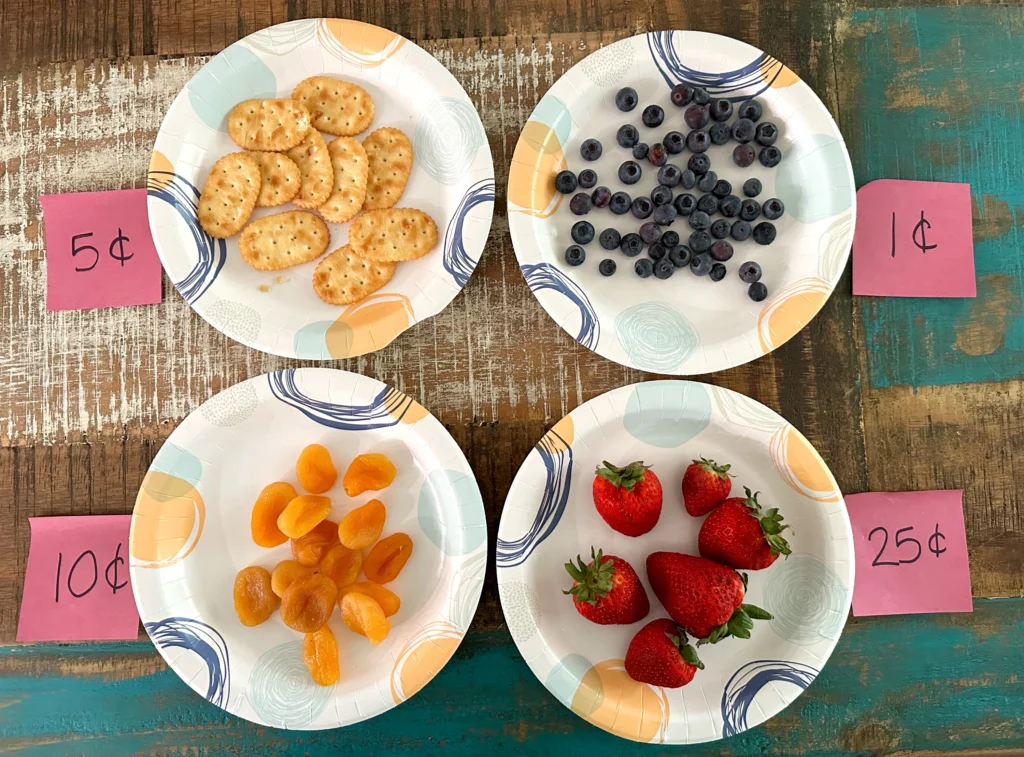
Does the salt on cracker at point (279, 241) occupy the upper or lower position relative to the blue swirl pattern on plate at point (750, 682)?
upper

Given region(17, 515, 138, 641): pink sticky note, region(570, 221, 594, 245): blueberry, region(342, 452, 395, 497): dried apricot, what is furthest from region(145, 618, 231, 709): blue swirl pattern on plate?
region(570, 221, 594, 245): blueberry

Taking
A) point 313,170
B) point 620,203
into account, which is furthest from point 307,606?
point 620,203

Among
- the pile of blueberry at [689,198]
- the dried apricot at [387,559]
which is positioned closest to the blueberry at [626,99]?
the pile of blueberry at [689,198]

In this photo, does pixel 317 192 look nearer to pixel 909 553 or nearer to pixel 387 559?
pixel 387 559

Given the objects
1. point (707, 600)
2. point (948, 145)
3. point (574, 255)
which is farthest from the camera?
point (948, 145)

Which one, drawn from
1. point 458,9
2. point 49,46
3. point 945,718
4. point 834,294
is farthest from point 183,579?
point 945,718

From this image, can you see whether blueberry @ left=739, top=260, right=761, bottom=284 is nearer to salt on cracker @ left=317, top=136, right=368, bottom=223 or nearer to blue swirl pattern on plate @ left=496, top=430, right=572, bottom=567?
blue swirl pattern on plate @ left=496, top=430, right=572, bottom=567

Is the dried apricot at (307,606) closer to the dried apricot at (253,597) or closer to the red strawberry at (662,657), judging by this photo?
the dried apricot at (253,597)
